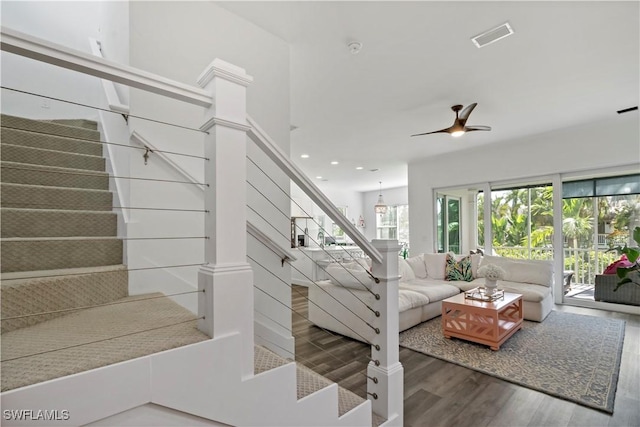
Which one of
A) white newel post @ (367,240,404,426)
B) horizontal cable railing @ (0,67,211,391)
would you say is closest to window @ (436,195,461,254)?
white newel post @ (367,240,404,426)

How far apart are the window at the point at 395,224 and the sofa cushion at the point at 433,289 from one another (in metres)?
5.53

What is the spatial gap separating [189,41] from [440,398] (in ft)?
10.5

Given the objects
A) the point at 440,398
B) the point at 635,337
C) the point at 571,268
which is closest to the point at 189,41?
the point at 440,398

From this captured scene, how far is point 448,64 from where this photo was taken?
3127 mm

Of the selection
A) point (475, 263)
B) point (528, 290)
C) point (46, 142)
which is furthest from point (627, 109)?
point (46, 142)

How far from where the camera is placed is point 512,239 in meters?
5.99

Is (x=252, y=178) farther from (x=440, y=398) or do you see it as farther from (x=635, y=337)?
(x=635, y=337)

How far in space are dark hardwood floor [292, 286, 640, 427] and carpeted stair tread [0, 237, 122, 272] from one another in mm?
1511

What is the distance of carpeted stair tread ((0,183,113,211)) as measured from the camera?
183 centimetres

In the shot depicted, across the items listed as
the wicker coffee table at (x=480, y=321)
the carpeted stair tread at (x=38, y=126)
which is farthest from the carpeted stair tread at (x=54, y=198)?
the wicker coffee table at (x=480, y=321)

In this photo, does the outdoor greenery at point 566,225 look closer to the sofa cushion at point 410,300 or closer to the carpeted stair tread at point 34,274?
the sofa cushion at point 410,300

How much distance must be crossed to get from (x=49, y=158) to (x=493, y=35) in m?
3.54

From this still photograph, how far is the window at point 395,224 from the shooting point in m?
10.6

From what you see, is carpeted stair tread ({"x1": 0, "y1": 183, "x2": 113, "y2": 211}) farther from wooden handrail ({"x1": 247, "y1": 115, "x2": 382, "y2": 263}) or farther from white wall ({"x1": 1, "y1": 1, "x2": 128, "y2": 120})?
white wall ({"x1": 1, "y1": 1, "x2": 128, "y2": 120})
